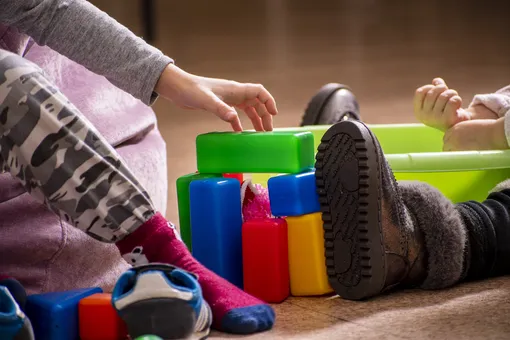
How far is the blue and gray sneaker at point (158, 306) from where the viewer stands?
720 mm

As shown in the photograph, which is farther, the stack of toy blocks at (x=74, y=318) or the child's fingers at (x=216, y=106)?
the child's fingers at (x=216, y=106)

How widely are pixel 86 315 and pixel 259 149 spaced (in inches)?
12.0

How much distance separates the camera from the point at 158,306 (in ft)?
2.37

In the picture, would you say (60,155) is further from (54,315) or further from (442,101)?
(442,101)

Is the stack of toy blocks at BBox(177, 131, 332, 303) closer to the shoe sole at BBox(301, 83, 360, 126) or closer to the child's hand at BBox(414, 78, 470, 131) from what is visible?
the child's hand at BBox(414, 78, 470, 131)

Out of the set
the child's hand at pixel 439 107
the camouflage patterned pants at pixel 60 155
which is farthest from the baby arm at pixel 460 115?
the camouflage patterned pants at pixel 60 155

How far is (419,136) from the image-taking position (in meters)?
1.44

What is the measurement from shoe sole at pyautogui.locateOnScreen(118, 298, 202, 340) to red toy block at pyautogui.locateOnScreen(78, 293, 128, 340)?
0.06 metres

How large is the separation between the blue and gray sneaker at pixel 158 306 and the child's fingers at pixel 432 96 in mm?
672

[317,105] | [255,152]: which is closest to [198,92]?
[255,152]

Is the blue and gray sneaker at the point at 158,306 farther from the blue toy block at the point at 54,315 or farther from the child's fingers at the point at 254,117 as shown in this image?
the child's fingers at the point at 254,117

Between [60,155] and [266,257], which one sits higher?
[60,155]

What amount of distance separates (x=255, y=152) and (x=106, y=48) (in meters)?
0.22

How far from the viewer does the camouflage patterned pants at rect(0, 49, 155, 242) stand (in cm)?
79
